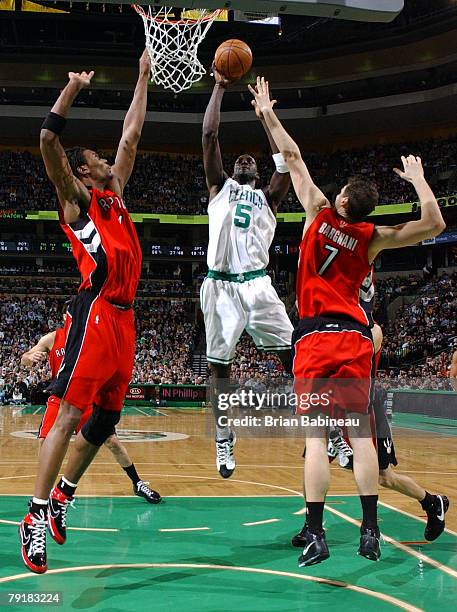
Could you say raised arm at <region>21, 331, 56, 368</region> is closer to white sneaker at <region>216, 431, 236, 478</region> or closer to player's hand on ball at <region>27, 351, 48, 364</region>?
player's hand on ball at <region>27, 351, 48, 364</region>

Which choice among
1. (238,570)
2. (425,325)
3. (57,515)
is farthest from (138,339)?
(238,570)

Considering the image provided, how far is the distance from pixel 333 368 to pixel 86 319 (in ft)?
5.10

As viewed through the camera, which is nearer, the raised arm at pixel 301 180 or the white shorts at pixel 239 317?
the raised arm at pixel 301 180

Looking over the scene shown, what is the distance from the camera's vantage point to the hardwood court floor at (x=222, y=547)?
4242mm

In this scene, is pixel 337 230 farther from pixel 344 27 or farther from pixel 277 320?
pixel 344 27

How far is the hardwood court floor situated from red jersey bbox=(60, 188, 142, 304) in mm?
1778

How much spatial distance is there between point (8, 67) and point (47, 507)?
34757mm

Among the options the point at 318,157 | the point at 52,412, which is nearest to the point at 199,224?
the point at 318,157

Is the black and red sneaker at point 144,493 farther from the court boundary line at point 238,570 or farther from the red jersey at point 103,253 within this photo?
the red jersey at point 103,253

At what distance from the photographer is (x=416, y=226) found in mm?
4465

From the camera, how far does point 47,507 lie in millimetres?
4430

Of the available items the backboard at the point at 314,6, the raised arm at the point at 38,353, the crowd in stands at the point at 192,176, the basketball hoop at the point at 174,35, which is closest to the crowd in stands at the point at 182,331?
the crowd in stands at the point at 192,176

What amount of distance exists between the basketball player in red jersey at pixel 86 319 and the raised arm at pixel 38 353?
1.62 m

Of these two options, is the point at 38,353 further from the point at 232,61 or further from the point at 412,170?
the point at 412,170
